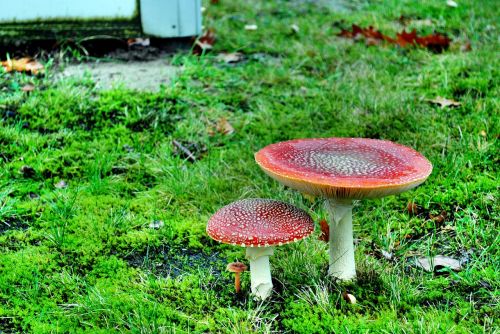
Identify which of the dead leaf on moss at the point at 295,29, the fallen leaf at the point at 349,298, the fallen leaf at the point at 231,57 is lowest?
the fallen leaf at the point at 349,298

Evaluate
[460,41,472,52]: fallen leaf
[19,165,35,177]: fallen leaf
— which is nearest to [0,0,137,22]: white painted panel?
[19,165,35,177]: fallen leaf

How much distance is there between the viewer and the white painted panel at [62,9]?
18.2 ft

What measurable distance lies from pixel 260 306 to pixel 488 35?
4510 mm

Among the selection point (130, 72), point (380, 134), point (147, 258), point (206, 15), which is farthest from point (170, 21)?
point (147, 258)

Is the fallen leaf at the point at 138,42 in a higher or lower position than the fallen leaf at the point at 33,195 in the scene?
higher

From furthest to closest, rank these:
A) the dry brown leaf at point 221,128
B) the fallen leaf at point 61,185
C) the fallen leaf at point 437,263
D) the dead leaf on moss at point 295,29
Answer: the dead leaf on moss at point 295,29
the dry brown leaf at point 221,128
the fallen leaf at point 61,185
the fallen leaf at point 437,263

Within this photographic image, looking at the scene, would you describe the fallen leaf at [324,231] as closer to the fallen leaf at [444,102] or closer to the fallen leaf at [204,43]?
the fallen leaf at [444,102]

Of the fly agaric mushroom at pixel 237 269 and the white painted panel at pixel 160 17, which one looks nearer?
the fly agaric mushroom at pixel 237 269

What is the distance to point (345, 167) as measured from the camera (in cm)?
271

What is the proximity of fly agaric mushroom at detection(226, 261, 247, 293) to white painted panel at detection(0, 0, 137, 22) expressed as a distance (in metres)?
3.55

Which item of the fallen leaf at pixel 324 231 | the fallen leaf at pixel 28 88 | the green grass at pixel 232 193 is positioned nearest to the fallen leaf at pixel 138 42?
the green grass at pixel 232 193

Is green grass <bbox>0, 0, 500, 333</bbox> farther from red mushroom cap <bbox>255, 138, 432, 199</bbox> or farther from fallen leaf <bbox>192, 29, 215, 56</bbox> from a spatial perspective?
red mushroom cap <bbox>255, 138, 432, 199</bbox>

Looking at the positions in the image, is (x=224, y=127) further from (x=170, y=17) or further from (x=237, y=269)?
(x=237, y=269)

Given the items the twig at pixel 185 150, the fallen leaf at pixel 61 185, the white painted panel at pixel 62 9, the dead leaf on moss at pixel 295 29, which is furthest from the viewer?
the dead leaf on moss at pixel 295 29
